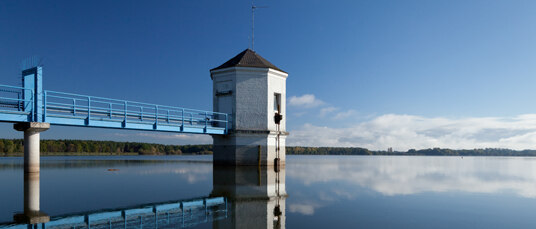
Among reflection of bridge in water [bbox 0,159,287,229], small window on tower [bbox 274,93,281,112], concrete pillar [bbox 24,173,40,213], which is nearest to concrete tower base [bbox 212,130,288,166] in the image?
small window on tower [bbox 274,93,281,112]

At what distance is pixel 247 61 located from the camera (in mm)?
25094

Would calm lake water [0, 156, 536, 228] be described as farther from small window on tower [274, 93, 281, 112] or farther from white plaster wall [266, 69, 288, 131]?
small window on tower [274, 93, 281, 112]

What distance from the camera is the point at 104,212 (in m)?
8.70

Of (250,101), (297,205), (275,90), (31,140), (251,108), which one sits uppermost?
(275,90)

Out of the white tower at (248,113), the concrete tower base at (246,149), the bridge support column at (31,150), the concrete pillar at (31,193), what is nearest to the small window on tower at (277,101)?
the white tower at (248,113)

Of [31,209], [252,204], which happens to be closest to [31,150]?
[31,209]

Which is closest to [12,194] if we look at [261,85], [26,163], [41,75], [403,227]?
[26,163]

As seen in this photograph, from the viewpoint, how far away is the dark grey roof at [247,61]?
2439 centimetres

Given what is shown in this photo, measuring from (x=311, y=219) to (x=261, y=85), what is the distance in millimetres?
16944

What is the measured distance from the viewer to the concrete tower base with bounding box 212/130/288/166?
934 inches

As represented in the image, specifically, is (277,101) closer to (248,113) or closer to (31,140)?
(248,113)

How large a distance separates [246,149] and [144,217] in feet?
51.6

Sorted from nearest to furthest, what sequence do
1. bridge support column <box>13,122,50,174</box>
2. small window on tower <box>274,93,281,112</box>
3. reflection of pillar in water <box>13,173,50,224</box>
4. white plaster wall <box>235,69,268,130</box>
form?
reflection of pillar in water <box>13,173,50,224</box> < bridge support column <box>13,122,50,174</box> < white plaster wall <box>235,69,268,130</box> < small window on tower <box>274,93,281,112</box>

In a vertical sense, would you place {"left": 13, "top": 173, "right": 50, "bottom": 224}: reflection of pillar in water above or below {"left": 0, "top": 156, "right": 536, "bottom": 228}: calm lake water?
above
